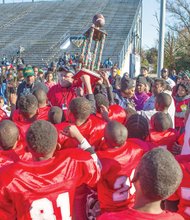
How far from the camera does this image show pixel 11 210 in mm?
2645

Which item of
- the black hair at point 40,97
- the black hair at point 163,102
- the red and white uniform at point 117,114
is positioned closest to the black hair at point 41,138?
the red and white uniform at point 117,114

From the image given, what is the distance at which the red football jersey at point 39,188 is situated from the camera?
8.48 feet

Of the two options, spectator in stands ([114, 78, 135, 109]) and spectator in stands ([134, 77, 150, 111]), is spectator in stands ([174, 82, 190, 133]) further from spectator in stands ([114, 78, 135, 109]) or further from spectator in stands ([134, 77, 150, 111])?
spectator in stands ([114, 78, 135, 109])

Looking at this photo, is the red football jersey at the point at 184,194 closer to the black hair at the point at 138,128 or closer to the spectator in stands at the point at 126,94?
the black hair at the point at 138,128

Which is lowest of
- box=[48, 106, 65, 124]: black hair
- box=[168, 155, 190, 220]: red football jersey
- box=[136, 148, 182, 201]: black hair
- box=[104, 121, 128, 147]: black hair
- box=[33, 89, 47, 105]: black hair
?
box=[168, 155, 190, 220]: red football jersey

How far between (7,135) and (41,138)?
659mm

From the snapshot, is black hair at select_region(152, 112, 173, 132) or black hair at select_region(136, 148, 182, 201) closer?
black hair at select_region(136, 148, 182, 201)

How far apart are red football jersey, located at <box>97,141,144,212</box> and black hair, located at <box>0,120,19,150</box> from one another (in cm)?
72

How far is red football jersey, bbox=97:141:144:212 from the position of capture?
124 inches

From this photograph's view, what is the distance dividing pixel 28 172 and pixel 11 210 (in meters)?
0.28

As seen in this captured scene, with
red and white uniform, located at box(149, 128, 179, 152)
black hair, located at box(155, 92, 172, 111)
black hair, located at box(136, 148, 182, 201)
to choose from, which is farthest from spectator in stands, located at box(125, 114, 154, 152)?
black hair, located at box(136, 148, 182, 201)

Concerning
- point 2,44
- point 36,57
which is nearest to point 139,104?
point 36,57

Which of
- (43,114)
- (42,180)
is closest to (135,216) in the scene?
(42,180)

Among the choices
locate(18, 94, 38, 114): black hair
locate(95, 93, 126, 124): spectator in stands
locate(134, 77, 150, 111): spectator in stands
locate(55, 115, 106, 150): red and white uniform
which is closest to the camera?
locate(55, 115, 106, 150): red and white uniform
